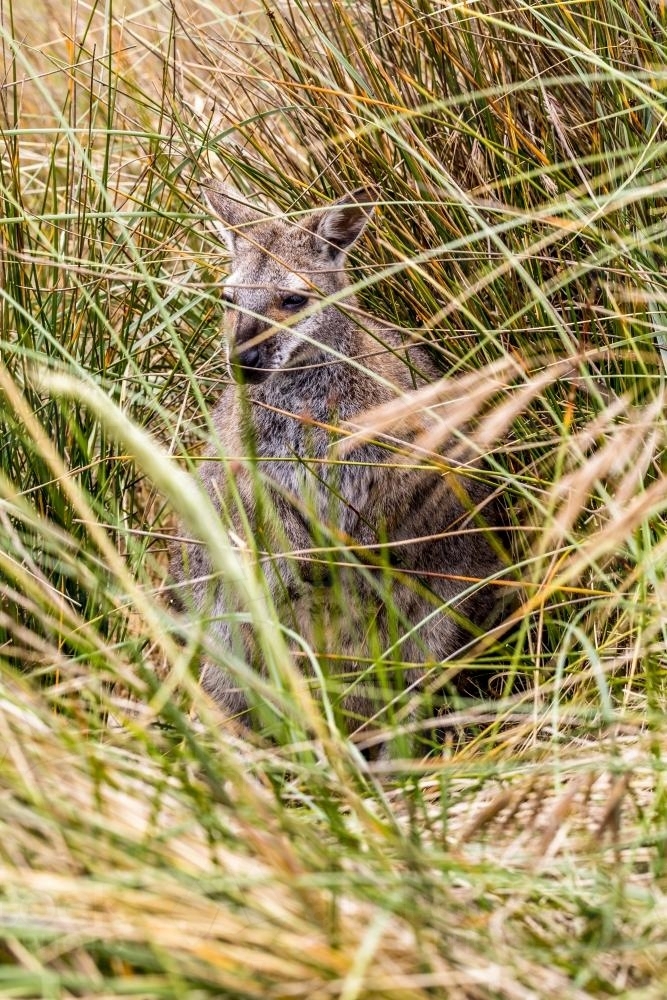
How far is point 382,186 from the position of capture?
3.38 meters

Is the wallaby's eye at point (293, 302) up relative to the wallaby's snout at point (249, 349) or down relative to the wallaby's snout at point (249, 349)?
up

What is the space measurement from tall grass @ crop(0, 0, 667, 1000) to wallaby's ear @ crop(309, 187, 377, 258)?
0.07 meters

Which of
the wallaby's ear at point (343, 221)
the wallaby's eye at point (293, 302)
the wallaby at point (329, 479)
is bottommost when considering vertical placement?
the wallaby at point (329, 479)

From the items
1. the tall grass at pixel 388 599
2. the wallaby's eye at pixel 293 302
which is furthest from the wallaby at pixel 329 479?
the tall grass at pixel 388 599

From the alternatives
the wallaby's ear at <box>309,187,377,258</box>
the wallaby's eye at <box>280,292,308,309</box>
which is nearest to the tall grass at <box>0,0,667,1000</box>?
the wallaby's ear at <box>309,187,377,258</box>

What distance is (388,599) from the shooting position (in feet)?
7.46

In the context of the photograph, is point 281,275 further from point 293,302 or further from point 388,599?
point 388,599

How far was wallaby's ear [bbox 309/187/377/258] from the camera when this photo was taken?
10.6 ft

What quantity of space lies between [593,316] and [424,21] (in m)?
1.05

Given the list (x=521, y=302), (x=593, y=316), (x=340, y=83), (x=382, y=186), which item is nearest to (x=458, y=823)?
(x=593, y=316)

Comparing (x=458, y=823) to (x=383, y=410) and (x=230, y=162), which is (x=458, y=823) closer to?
(x=383, y=410)

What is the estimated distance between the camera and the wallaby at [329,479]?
3.19m

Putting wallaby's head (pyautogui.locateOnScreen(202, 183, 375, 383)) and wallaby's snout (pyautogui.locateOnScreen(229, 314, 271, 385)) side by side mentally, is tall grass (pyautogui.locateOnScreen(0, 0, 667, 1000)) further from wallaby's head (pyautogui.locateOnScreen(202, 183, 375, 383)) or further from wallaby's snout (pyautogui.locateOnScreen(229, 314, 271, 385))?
wallaby's snout (pyautogui.locateOnScreen(229, 314, 271, 385))

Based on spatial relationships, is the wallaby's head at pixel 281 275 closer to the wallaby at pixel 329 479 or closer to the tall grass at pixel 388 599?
the wallaby at pixel 329 479
